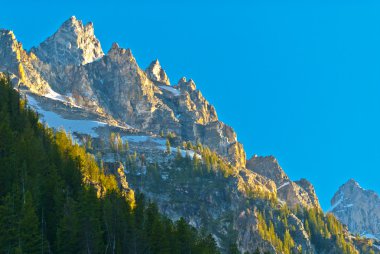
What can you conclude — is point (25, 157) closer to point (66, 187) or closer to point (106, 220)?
point (66, 187)

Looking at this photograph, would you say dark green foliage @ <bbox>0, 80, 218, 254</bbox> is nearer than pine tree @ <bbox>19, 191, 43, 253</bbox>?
No

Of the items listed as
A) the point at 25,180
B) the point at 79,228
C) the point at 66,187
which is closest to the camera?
the point at 79,228

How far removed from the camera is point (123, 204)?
10906 centimetres

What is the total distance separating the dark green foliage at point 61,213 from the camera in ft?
274

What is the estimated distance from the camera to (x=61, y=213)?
303ft

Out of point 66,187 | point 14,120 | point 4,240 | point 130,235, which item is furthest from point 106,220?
point 14,120

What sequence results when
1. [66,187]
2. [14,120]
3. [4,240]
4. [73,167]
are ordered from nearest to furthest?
[4,240] → [66,187] → [73,167] → [14,120]

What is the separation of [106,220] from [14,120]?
141 feet

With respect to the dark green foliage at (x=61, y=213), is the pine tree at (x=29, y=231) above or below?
below

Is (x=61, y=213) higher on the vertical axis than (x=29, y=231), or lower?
higher

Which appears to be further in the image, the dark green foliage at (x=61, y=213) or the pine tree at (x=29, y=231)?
the dark green foliage at (x=61, y=213)

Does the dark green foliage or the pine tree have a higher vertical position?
the dark green foliage

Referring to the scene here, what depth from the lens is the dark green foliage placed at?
8344 centimetres

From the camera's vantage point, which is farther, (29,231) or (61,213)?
(61,213)
